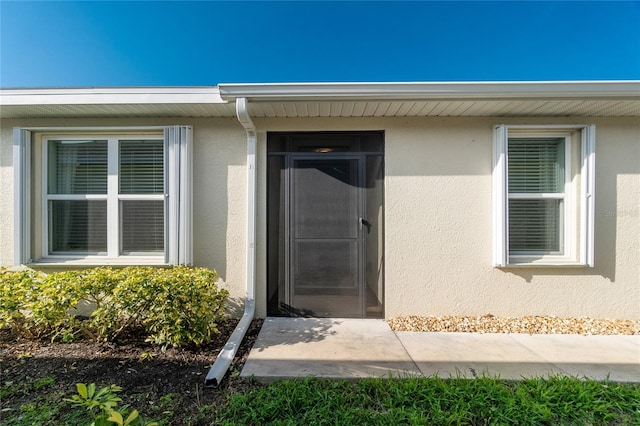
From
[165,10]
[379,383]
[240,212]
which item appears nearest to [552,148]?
[379,383]

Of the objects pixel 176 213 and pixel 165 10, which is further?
pixel 165 10

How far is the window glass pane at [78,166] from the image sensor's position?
10.5ft

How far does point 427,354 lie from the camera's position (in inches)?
93.5

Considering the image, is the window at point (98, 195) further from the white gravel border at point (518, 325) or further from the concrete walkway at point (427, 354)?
the white gravel border at point (518, 325)

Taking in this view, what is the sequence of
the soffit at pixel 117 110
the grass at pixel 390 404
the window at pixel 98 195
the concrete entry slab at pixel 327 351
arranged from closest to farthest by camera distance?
the grass at pixel 390 404 → the concrete entry slab at pixel 327 351 → the soffit at pixel 117 110 → the window at pixel 98 195

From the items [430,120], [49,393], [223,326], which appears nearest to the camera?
[49,393]

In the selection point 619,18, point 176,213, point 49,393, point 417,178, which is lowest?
point 49,393

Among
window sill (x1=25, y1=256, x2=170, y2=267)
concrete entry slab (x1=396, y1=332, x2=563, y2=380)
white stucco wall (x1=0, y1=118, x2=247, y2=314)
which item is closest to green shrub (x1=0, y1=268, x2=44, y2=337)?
window sill (x1=25, y1=256, x2=170, y2=267)

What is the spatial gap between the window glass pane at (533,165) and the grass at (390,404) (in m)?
2.07

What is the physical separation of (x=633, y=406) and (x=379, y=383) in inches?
65.2

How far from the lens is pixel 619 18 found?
3.78 metres

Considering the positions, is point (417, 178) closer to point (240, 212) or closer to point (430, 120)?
point (430, 120)

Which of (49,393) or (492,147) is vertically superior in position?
(492,147)

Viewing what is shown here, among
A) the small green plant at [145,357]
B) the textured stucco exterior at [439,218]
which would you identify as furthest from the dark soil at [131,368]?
the textured stucco exterior at [439,218]
